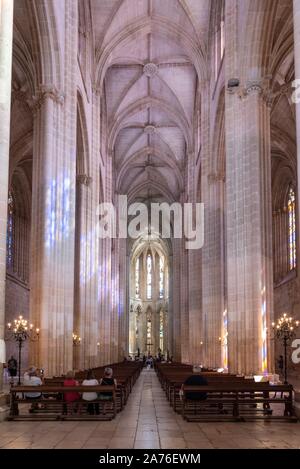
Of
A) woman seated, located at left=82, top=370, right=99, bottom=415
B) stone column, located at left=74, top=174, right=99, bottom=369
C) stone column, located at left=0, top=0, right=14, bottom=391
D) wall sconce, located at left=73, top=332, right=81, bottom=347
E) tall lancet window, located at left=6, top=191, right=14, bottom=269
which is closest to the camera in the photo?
stone column, located at left=0, top=0, right=14, bottom=391

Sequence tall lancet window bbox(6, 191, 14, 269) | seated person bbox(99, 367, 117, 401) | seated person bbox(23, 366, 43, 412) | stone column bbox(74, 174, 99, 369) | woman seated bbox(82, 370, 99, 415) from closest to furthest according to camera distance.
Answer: woman seated bbox(82, 370, 99, 415), seated person bbox(23, 366, 43, 412), seated person bbox(99, 367, 117, 401), stone column bbox(74, 174, 99, 369), tall lancet window bbox(6, 191, 14, 269)

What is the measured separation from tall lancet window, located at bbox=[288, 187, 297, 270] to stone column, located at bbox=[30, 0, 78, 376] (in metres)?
19.7

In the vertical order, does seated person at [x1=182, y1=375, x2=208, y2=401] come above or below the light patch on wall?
below

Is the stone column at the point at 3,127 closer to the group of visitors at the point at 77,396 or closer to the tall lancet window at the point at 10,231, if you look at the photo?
the group of visitors at the point at 77,396

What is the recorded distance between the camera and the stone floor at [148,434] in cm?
930

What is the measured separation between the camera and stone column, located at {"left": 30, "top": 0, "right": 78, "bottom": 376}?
20484 millimetres

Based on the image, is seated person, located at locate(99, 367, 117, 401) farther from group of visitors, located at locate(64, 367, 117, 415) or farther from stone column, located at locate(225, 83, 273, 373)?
stone column, located at locate(225, 83, 273, 373)

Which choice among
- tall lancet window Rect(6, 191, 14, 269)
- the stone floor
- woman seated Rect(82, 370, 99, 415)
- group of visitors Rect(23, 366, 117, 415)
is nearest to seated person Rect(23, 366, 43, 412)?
group of visitors Rect(23, 366, 117, 415)

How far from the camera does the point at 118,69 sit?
41406 mm

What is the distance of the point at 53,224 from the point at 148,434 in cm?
1182

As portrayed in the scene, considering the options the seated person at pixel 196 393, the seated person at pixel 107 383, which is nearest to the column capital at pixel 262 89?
the seated person at pixel 196 393

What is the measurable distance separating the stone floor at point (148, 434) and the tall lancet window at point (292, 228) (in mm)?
Result: 27049

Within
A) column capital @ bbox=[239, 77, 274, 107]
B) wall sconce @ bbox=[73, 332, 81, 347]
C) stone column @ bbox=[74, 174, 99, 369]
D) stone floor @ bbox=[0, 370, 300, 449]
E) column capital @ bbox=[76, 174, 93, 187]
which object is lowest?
stone floor @ bbox=[0, 370, 300, 449]

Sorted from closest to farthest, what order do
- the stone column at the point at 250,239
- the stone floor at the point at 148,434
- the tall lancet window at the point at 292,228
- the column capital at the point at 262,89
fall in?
the stone floor at the point at 148,434
the stone column at the point at 250,239
the column capital at the point at 262,89
the tall lancet window at the point at 292,228
